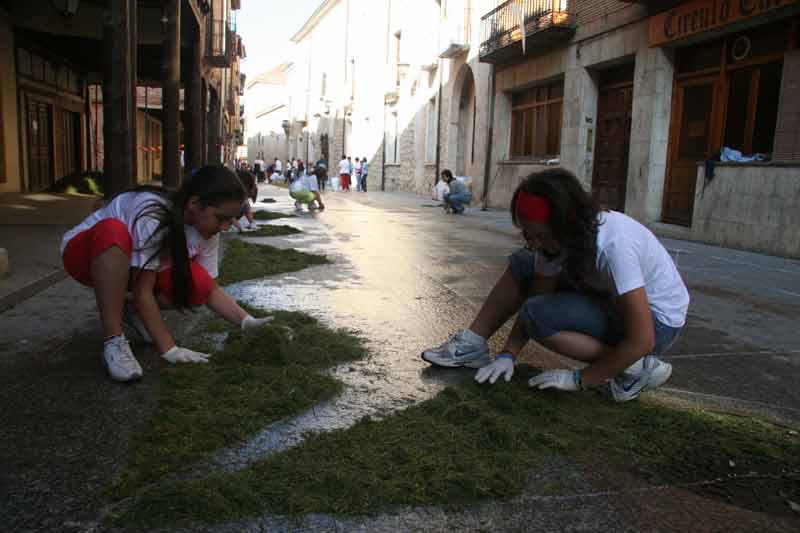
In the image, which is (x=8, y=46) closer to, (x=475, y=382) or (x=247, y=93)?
(x=475, y=382)

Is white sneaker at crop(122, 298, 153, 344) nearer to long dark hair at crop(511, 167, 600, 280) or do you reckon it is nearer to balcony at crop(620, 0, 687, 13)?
long dark hair at crop(511, 167, 600, 280)

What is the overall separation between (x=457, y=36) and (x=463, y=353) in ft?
58.6

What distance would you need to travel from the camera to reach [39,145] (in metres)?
14.7

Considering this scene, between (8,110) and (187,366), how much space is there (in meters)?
12.1

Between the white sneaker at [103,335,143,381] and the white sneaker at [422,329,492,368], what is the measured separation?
1.23 m

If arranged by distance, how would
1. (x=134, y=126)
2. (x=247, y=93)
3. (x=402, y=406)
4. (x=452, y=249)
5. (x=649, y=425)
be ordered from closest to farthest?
1. (x=649, y=425)
2. (x=402, y=406)
3. (x=134, y=126)
4. (x=452, y=249)
5. (x=247, y=93)

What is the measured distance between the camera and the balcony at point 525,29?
44.5 ft

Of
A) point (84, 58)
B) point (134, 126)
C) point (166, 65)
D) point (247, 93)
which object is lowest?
point (134, 126)

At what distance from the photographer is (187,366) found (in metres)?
2.85

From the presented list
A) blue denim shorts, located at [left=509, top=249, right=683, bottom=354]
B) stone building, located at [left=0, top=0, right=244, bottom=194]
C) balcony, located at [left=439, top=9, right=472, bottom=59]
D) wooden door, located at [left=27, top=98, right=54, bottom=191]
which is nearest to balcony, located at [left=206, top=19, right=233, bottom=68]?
stone building, located at [left=0, top=0, right=244, bottom=194]

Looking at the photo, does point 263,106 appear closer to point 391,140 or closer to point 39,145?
point 391,140

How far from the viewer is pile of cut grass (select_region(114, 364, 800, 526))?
1785 mm

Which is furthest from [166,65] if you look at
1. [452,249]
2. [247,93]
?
[247,93]

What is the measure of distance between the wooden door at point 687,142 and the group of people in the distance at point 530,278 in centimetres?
866
